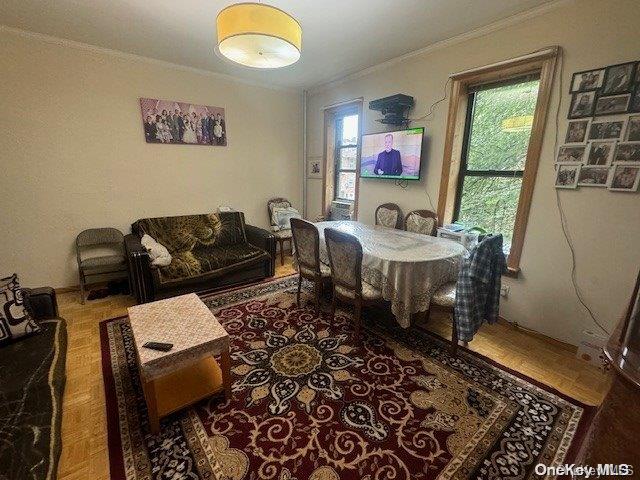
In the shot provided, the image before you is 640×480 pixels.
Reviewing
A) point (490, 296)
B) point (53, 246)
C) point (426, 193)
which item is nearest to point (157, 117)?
point (53, 246)

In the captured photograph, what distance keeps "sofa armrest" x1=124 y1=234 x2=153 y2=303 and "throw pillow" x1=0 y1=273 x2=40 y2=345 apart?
0.91 m

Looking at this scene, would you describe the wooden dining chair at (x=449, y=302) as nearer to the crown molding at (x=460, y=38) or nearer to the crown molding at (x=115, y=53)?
the crown molding at (x=460, y=38)

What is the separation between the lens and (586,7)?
1.99 m

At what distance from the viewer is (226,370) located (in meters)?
1.66

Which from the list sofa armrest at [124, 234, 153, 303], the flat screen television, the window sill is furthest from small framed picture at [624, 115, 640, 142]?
sofa armrest at [124, 234, 153, 303]

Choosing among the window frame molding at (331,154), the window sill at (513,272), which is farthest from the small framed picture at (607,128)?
the window frame molding at (331,154)

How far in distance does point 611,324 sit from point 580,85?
1752 millimetres

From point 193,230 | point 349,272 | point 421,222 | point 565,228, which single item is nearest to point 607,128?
point 565,228

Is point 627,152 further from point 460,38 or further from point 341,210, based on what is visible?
point 341,210

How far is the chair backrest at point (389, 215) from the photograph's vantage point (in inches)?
134

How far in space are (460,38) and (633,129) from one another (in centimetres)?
161

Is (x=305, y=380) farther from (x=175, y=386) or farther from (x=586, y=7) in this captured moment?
(x=586, y=7)

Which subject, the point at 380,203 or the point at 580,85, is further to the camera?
the point at 380,203

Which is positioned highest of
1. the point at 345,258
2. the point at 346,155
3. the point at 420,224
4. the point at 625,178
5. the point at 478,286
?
the point at 346,155
